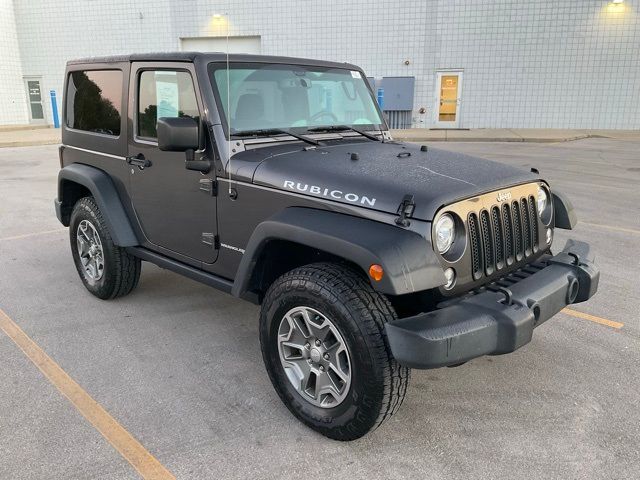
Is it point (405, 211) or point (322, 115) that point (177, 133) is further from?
point (405, 211)

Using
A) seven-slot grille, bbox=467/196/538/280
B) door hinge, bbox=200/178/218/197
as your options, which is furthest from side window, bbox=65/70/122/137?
seven-slot grille, bbox=467/196/538/280

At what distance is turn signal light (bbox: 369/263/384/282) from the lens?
2.35 metres

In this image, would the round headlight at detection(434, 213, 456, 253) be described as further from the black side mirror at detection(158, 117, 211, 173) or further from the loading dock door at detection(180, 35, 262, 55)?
the loading dock door at detection(180, 35, 262, 55)

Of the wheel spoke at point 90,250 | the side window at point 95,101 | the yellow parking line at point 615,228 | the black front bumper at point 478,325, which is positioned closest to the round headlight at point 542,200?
the black front bumper at point 478,325

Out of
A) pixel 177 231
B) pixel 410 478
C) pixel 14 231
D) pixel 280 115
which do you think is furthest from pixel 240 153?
pixel 14 231

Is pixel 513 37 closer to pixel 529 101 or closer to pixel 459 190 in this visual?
pixel 529 101

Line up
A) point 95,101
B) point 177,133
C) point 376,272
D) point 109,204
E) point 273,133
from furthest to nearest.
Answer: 1. point 95,101
2. point 109,204
3. point 273,133
4. point 177,133
5. point 376,272

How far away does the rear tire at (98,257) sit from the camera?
430cm

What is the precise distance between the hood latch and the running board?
1.32m

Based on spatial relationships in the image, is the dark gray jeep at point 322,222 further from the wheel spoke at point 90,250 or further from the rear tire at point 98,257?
the wheel spoke at point 90,250

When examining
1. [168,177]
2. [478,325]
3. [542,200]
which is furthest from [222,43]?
[478,325]

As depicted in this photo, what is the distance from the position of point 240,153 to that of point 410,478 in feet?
6.59

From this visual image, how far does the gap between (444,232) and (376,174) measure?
50 cm

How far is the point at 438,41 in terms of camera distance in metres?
19.6
